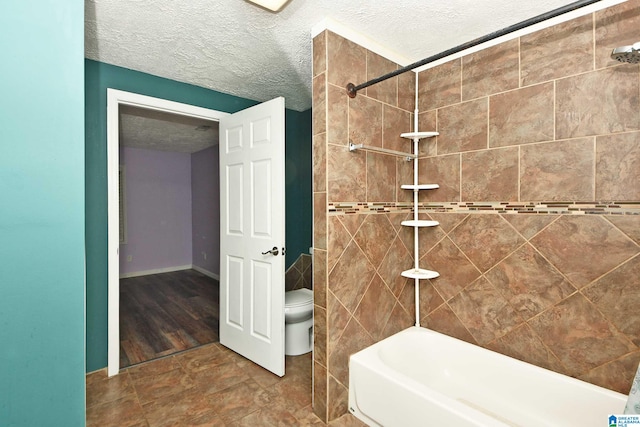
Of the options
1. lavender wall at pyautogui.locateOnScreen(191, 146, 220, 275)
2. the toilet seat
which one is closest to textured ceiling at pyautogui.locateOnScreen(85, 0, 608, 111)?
the toilet seat

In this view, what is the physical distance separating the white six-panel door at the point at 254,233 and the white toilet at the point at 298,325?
267 mm

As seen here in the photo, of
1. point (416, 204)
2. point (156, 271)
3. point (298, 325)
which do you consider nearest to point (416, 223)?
point (416, 204)

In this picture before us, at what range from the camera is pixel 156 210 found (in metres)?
5.48

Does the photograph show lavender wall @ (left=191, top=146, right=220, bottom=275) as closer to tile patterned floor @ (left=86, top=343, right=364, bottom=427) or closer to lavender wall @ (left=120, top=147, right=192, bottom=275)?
lavender wall @ (left=120, top=147, right=192, bottom=275)

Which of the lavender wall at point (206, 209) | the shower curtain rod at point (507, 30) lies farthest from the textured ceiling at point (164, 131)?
the shower curtain rod at point (507, 30)

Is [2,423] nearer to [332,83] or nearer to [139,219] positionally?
[332,83]

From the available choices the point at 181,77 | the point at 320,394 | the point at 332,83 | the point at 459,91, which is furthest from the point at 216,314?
the point at 459,91

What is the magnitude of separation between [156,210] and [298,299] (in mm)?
4139

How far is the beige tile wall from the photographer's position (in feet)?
4.76

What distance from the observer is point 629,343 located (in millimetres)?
1410

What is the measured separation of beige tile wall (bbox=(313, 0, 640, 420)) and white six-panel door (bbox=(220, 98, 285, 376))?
46cm

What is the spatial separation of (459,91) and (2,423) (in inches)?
109

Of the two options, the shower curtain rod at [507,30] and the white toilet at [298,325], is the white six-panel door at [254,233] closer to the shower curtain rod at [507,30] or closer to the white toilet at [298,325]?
the white toilet at [298,325]

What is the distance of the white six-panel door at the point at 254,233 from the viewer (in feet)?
7.10
